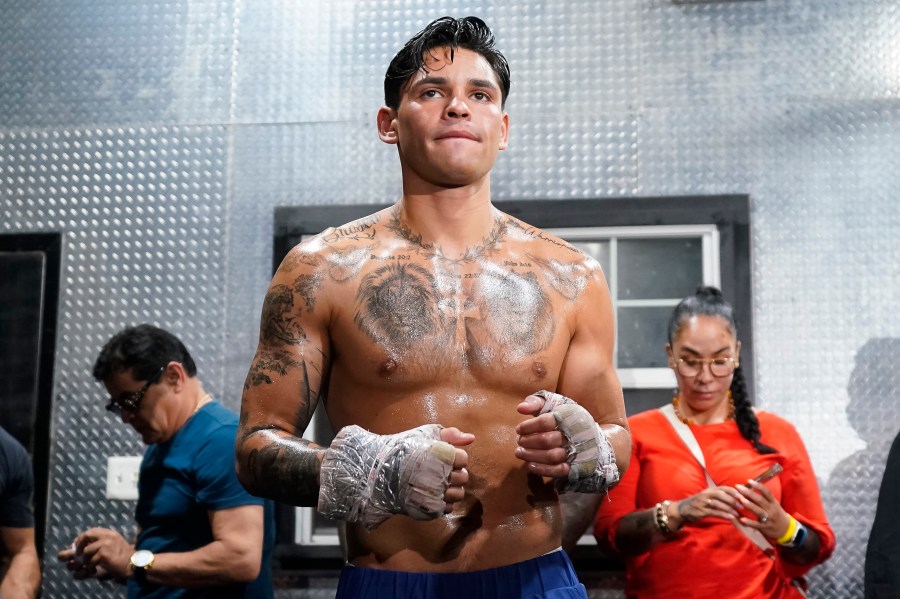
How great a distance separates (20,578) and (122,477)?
62 cm

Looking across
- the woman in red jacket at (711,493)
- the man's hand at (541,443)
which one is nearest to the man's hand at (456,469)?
the man's hand at (541,443)

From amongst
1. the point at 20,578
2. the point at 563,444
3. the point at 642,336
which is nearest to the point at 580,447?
the point at 563,444

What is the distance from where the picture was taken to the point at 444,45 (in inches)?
79.3

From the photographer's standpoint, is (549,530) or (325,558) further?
(325,558)

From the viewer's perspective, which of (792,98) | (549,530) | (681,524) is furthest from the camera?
(792,98)

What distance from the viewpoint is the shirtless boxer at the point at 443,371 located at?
1.61m

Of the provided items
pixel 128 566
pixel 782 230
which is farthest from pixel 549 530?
pixel 782 230

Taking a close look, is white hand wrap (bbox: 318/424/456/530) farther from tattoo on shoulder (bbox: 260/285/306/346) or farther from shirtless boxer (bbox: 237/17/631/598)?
tattoo on shoulder (bbox: 260/285/306/346)

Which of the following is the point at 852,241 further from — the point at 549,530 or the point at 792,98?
the point at 549,530

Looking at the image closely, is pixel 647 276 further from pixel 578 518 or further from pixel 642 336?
pixel 578 518

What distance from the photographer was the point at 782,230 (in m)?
3.35

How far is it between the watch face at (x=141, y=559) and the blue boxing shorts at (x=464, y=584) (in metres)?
1.11

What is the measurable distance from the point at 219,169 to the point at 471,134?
189cm

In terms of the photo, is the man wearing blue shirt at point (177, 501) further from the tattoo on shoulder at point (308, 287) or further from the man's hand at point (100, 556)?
the tattoo on shoulder at point (308, 287)
